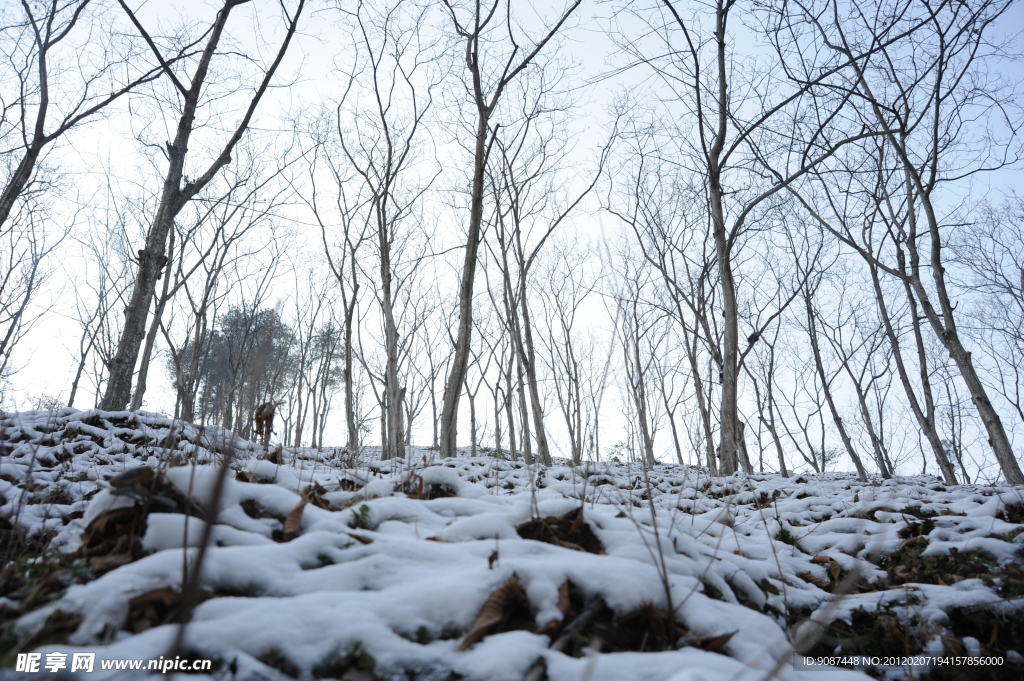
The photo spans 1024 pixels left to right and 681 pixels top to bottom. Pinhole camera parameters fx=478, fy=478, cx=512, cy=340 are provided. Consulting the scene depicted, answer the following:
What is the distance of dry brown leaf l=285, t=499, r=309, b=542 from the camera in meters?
1.78

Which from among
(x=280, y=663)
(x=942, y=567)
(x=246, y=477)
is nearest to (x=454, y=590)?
(x=280, y=663)

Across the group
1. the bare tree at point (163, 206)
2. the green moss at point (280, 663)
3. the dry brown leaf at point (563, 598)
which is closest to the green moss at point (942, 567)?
the dry brown leaf at point (563, 598)

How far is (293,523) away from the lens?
1.81 m

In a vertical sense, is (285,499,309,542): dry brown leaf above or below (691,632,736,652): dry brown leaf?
above

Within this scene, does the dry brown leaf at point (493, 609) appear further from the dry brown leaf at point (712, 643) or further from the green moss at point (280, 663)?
the dry brown leaf at point (712, 643)

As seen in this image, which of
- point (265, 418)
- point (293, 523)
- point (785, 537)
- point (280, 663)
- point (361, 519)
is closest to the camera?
point (280, 663)

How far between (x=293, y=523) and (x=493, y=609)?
905 millimetres

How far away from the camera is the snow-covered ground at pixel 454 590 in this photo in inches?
44.6

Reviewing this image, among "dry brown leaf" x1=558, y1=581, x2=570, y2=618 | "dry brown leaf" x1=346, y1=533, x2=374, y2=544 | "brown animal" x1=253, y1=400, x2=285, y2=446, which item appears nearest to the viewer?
"dry brown leaf" x1=558, y1=581, x2=570, y2=618

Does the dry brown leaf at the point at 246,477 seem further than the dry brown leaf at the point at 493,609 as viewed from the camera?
Yes

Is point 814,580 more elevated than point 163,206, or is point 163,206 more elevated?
point 163,206

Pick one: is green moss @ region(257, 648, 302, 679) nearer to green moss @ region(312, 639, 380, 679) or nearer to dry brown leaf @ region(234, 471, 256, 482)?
green moss @ region(312, 639, 380, 679)

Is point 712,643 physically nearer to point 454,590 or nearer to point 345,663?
point 454,590

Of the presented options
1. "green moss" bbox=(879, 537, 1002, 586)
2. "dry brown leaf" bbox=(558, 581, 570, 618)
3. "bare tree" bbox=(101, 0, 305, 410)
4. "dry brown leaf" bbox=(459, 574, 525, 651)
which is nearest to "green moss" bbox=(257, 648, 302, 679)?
"dry brown leaf" bbox=(459, 574, 525, 651)
